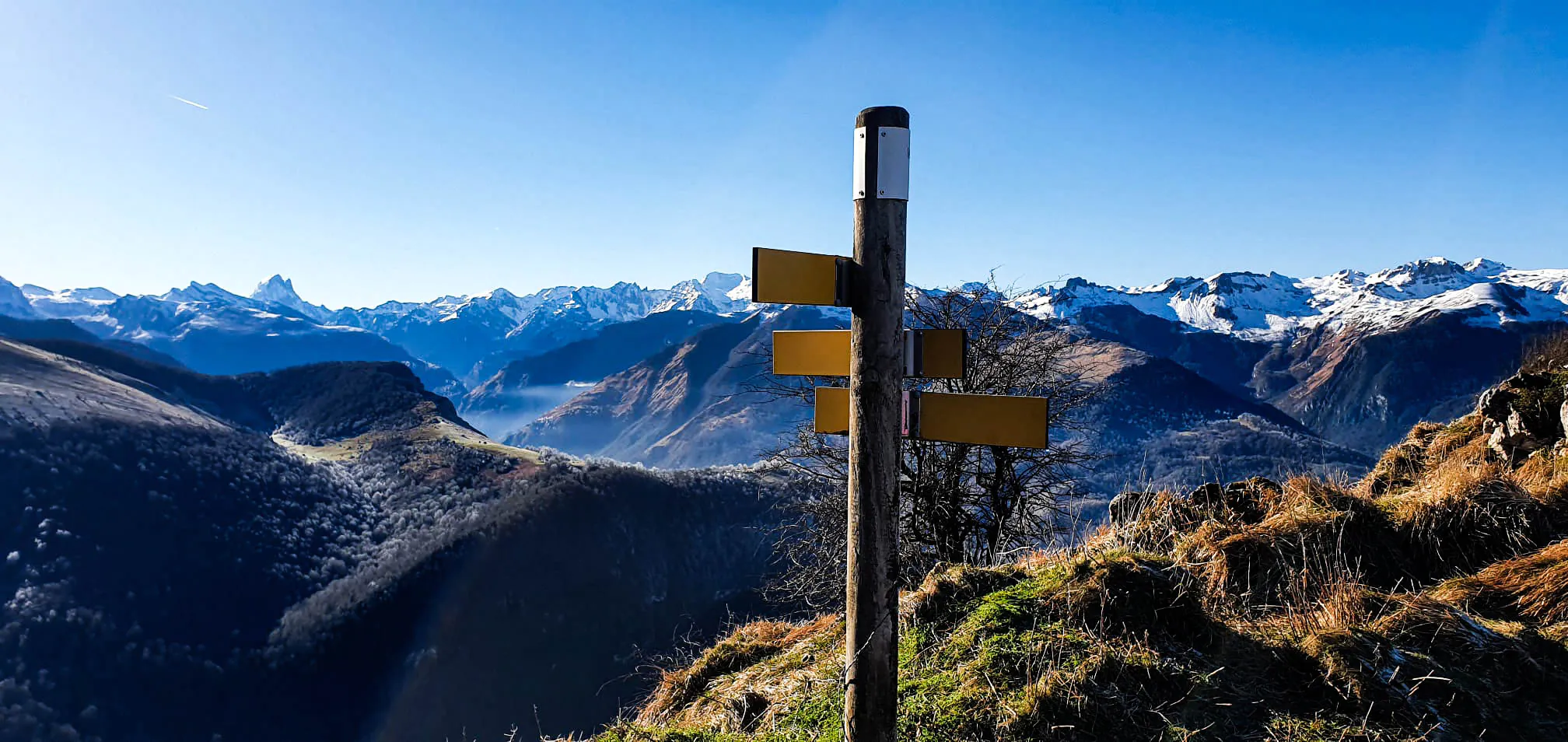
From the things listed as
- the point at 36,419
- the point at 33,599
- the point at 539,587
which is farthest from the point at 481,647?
the point at 36,419

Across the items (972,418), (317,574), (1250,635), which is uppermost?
(972,418)

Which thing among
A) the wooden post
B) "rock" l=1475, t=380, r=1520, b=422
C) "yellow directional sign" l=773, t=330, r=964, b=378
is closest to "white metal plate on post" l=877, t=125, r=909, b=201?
the wooden post

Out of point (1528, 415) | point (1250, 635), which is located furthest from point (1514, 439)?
point (1250, 635)

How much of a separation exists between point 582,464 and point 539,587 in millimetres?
22456

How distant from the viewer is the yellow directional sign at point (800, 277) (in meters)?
3.26

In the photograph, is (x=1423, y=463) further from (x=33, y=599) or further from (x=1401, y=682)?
(x=33, y=599)

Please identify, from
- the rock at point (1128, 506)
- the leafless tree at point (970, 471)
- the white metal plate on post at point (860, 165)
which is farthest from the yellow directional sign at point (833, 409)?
the leafless tree at point (970, 471)

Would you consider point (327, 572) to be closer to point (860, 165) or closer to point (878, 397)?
point (878, 397)

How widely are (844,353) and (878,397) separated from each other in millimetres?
367

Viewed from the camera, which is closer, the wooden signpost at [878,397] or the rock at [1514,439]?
the wooden signpost at [878,397]

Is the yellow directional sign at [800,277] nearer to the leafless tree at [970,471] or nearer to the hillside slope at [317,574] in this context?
the leafless tree at [970,471]

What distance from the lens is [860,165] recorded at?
11.4ft

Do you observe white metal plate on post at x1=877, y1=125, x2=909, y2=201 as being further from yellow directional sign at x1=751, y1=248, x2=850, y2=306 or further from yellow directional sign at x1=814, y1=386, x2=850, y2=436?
yellow directional sign at x1=814, y1=386, x2=850, y2=436

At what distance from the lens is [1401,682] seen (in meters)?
4.16
